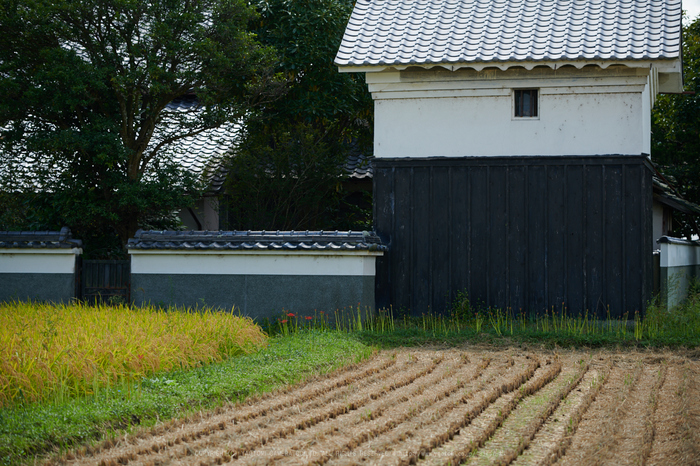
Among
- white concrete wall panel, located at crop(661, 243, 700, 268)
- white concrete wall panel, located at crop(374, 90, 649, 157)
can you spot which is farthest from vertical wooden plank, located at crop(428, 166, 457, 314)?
white concrete wall panel, located at crop(661, 243, 700, 268)

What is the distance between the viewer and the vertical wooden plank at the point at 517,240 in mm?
12141

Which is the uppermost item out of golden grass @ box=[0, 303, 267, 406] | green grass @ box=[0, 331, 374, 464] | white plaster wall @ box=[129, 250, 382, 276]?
white plaster wall @ box=[129, 250, 382, 276]

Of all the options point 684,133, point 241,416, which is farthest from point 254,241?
point 684,133

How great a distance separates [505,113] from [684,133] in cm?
977

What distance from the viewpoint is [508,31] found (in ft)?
41.8

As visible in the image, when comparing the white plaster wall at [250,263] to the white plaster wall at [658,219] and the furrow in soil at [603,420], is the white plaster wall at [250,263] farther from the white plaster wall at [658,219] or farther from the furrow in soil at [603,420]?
the white plaster wall at [658,219]

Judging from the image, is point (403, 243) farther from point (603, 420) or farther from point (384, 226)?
point (603, 420)

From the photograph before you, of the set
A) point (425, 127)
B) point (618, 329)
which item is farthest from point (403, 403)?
point (425, 127)

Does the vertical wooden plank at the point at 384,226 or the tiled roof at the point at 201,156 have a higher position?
the tiled roof at the point at 201,156

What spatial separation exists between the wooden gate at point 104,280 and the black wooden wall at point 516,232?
4.35 m

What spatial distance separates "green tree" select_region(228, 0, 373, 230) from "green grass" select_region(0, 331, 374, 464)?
19.7ft

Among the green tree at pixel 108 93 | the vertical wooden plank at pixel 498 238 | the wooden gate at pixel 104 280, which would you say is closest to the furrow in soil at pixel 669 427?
the vertical wooden plank at pixel 498 238

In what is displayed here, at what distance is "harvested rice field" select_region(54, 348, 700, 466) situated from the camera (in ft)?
17.1

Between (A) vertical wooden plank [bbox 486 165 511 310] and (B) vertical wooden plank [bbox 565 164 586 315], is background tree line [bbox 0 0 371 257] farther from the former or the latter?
(B) vertical wooden plank [bbox 565 164 586 315]
